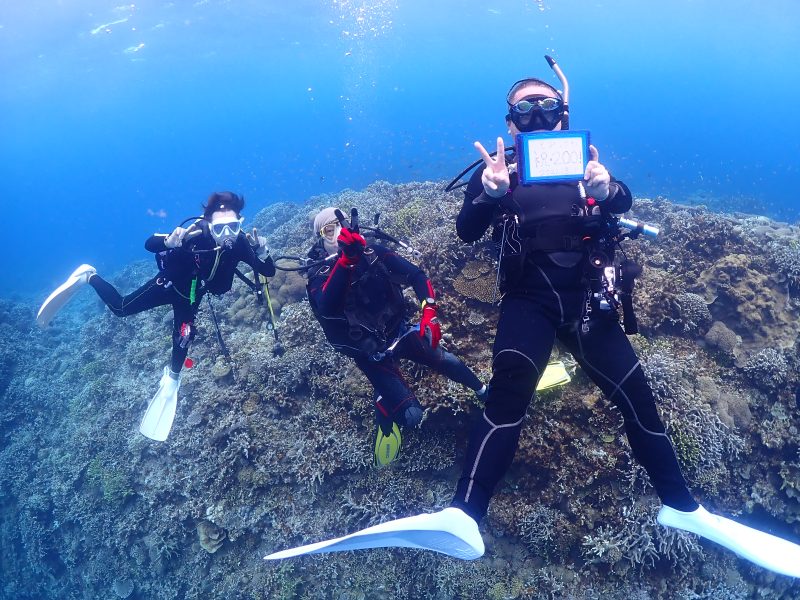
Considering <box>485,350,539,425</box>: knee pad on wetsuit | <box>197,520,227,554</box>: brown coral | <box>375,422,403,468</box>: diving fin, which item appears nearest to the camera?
<box>485,350,539,425</box>: knee pad on wetsuit

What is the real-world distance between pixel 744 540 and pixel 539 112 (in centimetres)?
396

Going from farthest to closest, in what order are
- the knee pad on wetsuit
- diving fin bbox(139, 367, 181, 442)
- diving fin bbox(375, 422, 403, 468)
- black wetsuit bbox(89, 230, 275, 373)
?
diving fin bbox(139, 367, 181, 442) < black wetsuit bbox(89, 230, 275, 373) < diving fin bbox(375, 422, 403, 468) < the knee pad on wetsuit

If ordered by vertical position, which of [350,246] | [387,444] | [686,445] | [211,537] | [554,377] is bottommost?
[211,537]

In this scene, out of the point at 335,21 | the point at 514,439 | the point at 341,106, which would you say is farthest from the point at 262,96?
the point at 514,439

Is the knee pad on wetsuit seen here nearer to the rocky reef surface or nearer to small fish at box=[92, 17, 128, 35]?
the rocky reef surface

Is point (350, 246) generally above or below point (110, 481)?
above

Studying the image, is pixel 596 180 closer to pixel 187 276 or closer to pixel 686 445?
pixel 686 445

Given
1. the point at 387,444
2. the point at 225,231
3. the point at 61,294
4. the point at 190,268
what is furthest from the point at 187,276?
the point at 387,444

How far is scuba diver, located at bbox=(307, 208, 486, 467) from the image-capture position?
5.03 metres

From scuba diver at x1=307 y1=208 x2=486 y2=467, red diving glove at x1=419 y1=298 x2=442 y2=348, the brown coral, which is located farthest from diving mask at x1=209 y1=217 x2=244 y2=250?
the brown coral

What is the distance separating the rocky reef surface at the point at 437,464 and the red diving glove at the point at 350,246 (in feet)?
9.13

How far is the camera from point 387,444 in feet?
18.8

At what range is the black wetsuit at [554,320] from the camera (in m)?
3.33

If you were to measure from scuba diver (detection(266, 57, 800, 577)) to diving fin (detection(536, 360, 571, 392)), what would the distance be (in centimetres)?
191
